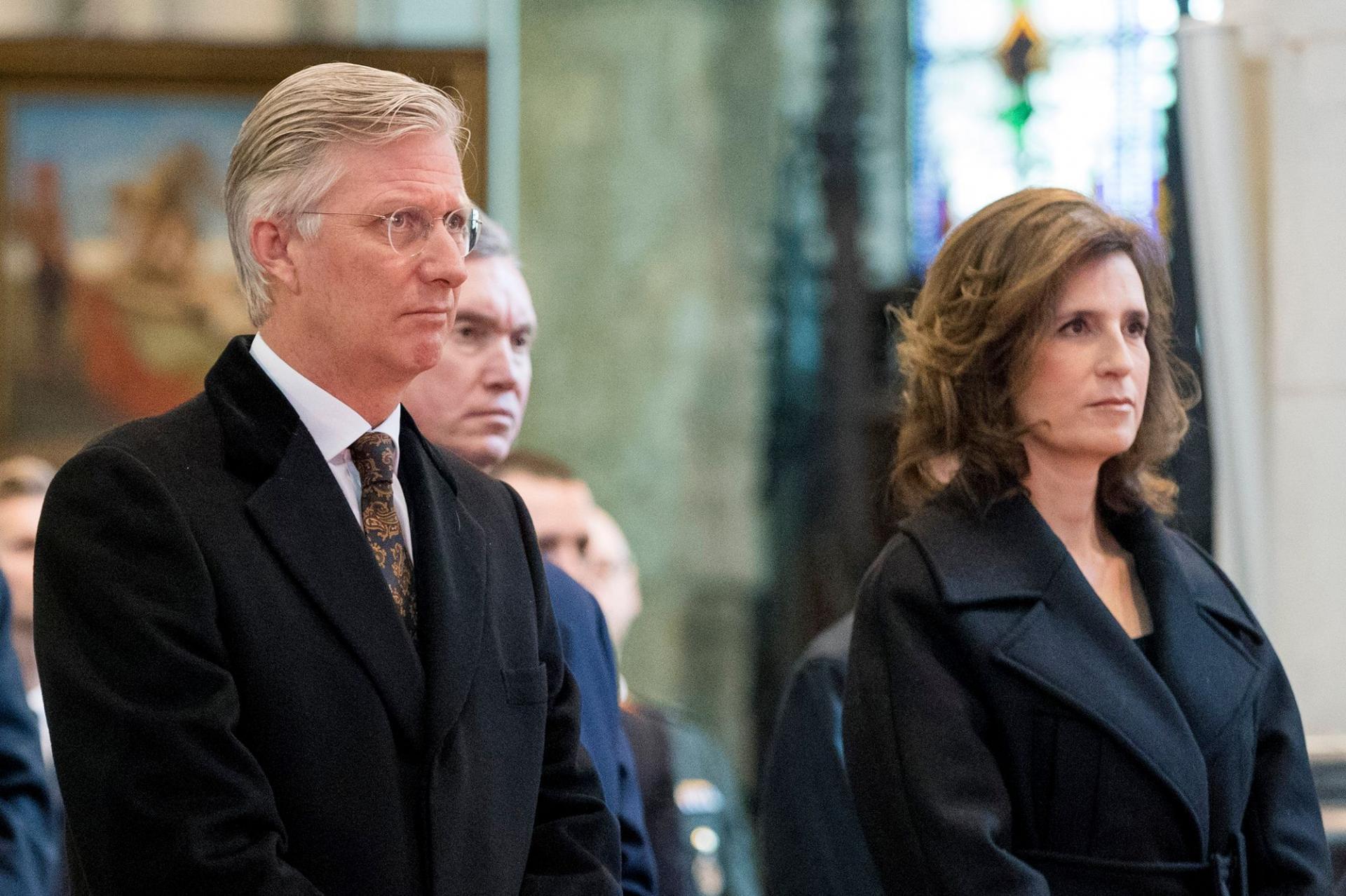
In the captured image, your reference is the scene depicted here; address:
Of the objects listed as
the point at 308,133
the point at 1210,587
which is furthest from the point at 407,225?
the point at 1210,587

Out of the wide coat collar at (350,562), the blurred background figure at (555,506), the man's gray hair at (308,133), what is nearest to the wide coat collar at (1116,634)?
the wide coat collar at (350,562)

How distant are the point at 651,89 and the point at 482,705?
24.1 feet

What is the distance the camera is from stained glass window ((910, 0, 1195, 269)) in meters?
8.71

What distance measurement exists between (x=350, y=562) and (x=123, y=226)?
20.1ft

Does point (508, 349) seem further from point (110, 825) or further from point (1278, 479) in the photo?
point (1278, 479)

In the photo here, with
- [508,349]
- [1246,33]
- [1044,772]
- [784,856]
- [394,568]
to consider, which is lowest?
[784,856]

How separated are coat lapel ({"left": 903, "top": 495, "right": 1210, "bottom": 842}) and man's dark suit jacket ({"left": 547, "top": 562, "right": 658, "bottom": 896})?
0.57 meters

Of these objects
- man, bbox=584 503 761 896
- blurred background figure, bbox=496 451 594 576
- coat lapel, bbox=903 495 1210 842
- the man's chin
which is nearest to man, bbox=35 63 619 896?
coat lapel, bbox=903 495 1210 842

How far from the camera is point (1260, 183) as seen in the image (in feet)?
15.1

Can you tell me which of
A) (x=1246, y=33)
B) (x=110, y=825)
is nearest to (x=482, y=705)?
(x=110, y=825)

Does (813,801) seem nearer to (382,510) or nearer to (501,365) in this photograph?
(501,365)

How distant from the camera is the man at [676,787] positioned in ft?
11.8

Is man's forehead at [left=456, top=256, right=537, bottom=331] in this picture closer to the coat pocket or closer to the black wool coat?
the black wool coat

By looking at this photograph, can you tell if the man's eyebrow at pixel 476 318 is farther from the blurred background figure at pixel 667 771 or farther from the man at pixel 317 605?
the man at pixel 317 605
